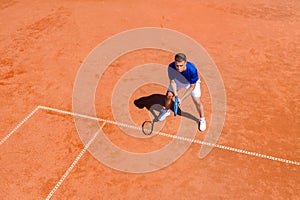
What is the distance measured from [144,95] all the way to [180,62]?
269 cm

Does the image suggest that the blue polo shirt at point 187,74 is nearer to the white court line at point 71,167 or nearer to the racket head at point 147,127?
the racket head at point 147,127

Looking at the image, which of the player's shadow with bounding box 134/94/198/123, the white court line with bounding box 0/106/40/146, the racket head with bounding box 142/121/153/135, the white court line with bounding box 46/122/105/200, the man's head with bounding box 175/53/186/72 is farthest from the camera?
the player's shadow with bounding box 134/94/198/123

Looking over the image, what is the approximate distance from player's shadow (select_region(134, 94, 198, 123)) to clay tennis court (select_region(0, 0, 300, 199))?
0.20 m

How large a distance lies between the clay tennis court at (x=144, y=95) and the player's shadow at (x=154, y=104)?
196 mm

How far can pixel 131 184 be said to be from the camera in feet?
22.8

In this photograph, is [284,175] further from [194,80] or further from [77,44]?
[77,44]

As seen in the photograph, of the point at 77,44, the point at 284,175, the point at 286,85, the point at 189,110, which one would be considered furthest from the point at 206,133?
the point at 77,44

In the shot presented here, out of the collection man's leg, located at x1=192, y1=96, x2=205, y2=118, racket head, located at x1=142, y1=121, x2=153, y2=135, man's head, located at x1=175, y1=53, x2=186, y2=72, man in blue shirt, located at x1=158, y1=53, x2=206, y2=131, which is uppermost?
man's head, located at x1=175, y1=53, x2=186, y2=72

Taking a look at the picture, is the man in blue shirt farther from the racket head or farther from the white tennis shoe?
the racket head

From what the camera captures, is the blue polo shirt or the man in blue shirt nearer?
the man in blue shirt

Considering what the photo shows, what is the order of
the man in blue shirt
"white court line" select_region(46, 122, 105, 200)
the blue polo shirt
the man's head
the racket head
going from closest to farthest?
"white court line" select_region(46, 122, 105, 200)
the man's head
the man in blue shirt
the blue polo shirt
the racket head

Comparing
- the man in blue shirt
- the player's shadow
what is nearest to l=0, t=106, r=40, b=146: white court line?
→ the player's shadow

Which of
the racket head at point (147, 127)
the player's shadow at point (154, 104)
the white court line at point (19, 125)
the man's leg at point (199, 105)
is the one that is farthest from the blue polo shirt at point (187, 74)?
the white court line at point (19, 125)

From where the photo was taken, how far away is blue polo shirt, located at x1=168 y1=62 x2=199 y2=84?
7375 mm
